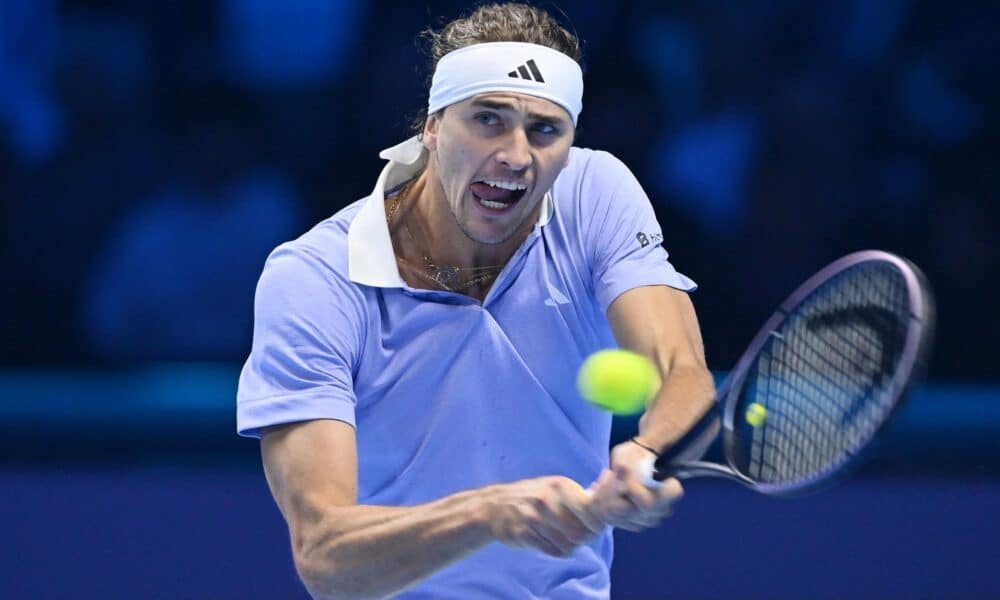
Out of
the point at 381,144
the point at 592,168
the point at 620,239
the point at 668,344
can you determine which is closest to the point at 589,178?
the point at 592,168

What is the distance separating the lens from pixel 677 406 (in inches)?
109

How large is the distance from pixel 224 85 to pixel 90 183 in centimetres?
60

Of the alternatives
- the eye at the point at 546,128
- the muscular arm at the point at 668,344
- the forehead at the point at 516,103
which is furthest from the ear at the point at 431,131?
the muscular arm at the point at 668,344

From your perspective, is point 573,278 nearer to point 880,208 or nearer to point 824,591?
point 824,591

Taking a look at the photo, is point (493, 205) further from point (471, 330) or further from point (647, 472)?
point (647, 472)

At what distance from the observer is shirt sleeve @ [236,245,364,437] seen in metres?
A: 2.75

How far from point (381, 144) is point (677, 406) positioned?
2.91m

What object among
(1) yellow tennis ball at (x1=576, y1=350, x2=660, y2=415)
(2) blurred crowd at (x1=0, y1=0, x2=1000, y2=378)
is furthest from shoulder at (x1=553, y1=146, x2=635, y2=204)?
(2) blurred crowd at (x1=0, y1=0, x2=1000, y2=378)

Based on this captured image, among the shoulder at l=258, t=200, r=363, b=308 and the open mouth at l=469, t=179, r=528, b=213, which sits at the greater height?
the open mouth at l=469, t=179, r=528, b=213

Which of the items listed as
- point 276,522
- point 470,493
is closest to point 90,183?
point 276,522

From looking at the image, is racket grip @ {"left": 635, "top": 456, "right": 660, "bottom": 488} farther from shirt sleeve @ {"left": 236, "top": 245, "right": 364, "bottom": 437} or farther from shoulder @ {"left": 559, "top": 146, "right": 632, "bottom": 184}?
shoulder @ {"left": 559, "top": 146, "right": 632, "bottom": 184}

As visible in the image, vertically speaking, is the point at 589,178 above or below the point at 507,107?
below

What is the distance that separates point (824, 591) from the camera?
4.89 m

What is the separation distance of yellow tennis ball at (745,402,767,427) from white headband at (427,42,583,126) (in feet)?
2.47
